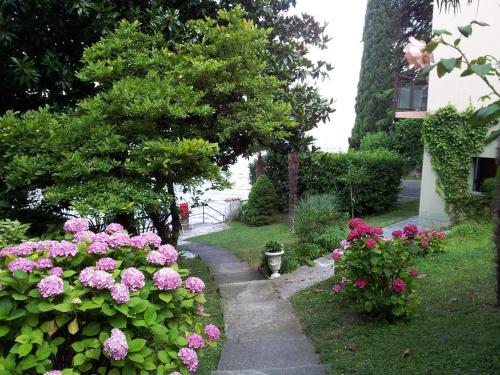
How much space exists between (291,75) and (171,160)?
3194 millimetres

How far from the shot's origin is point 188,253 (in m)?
12.1

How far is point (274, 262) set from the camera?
28.3 ft

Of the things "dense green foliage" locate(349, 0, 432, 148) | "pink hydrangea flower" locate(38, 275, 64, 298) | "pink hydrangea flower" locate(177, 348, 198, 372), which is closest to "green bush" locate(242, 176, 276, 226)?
"dense green foliage" locate(349, 0, 432, 148)

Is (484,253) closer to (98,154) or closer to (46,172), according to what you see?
(98,154)

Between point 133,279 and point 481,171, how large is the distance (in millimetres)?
10605

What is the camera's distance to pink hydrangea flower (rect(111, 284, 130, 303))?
79.4 inches

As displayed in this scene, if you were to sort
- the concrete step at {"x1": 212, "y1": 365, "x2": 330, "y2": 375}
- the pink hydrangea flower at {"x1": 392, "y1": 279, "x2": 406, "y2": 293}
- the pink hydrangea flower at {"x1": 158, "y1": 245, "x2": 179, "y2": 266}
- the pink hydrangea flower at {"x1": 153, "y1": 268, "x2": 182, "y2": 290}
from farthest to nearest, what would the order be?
the pink hydrangea flower at {"x1": 392, "y1": 279, "x2": 406, "y2": 293}
the concrete step at {"x1": 212, "y1": 365, "x2": 330, "y2": 375}
the pink hydrangea flower at {"x1": 158, "y1": 245, "x2": 179, "y2": 266}
the pink hydrangea flower at {"x1": 153, "y1": 268, "x2": 182, "y2": 290}

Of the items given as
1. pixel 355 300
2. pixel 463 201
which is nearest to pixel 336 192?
pixel 463 201

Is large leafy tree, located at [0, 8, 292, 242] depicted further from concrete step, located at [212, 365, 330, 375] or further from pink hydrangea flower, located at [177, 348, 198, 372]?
pink hydrangea flower, located at [177, 348, 198, 372]

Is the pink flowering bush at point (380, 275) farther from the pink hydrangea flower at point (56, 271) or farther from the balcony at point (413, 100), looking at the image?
the balcony at point (413, 100)

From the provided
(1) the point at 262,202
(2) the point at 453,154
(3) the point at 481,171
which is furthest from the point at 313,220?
(1) the point at 262,202

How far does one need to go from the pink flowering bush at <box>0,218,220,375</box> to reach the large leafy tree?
2275mm

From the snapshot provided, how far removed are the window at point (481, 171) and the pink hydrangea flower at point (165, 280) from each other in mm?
10196

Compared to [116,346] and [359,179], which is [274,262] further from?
[359,179]
